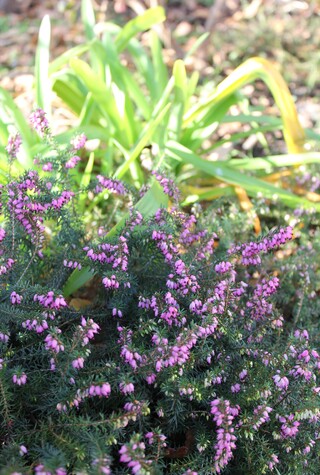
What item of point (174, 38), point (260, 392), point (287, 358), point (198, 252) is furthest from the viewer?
point (174, 38)

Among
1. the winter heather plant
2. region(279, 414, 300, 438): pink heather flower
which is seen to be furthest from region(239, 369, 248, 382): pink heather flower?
region(279, 414, 300, 438): pink heather flower

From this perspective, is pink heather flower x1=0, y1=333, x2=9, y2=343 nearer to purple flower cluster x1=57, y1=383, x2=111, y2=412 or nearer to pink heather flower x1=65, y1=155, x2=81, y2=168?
purple flower cluster x1=57, y1=383, x2=111, y2=412

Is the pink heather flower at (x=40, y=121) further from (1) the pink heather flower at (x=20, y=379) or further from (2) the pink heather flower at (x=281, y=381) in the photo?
(2) the pink heather flower at (x=281, y=381)

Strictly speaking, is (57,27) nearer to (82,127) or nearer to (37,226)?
(82,127)

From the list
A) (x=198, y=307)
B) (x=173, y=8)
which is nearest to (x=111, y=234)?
(x=198, y=307)

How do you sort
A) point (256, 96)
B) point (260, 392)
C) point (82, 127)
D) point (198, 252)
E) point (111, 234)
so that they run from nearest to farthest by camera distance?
point (260, 392), point (198, 252), point (111, 234), point (82, 127), point (256, 96)

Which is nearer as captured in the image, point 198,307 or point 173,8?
point 198,307

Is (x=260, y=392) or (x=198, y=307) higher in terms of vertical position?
(x=198, y=307)

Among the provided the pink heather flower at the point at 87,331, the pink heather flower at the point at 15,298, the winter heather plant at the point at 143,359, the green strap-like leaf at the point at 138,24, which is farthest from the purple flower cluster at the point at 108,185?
the green strap-like leaf at the point at 138,24
